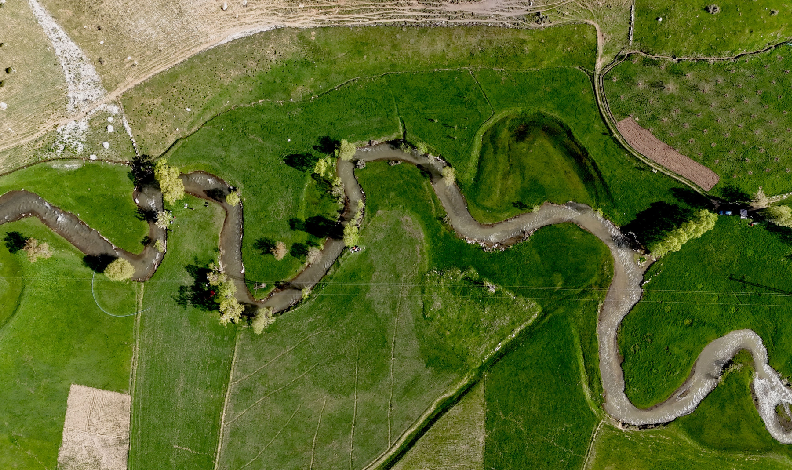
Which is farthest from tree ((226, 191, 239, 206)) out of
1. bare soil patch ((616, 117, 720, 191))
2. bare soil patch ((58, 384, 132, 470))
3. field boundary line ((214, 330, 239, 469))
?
bare soil patch ((616, 117, 720, 191))

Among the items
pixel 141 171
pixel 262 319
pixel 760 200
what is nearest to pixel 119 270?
pixel 141 171

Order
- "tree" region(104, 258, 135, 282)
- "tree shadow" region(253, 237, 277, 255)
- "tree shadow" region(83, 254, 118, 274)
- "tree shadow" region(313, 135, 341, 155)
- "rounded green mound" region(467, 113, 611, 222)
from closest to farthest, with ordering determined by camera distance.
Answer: "tree" region(104, 258, 135, 282)
"tree shadow" region(83, 254, 118, 274)
"tree shadow" region(253, 237, 277, 255)
"tree shadow" region(313, 135, 341, 155)
"rounded green mound" region(467, 113, 611, 222)

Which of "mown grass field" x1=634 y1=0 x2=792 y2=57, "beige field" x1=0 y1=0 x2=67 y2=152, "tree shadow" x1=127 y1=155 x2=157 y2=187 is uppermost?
"mown grass field" x1=634 y1=0 x2=792 y2=57

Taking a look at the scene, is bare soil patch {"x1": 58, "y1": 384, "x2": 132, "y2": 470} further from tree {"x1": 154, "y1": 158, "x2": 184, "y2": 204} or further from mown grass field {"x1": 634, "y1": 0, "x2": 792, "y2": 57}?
mown grass field {"x1": 634, "y1": 0, "x2": 792, "y2": 57}

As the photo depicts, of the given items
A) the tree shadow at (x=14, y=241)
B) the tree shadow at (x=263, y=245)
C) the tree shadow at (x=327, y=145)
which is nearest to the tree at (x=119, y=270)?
the tree shadow at (x=14, y=241)

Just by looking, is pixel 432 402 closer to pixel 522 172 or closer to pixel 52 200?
→ pixel 522 172

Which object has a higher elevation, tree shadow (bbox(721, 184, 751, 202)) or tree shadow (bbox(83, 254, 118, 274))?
tree shadow (bbox(721, 184, 751, 202))

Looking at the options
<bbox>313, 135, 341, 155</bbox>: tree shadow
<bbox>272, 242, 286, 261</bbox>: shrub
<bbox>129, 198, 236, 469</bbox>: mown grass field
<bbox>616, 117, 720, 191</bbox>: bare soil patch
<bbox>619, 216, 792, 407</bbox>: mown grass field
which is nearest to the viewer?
<bbox>129, 198, 236, 469</bbox>: mown grass field
